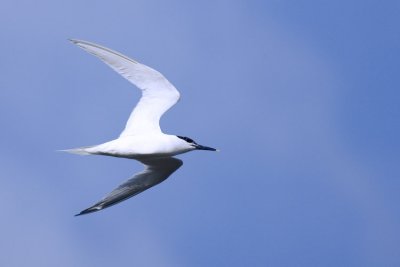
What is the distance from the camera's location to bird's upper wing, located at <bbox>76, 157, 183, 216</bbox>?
1546 cm

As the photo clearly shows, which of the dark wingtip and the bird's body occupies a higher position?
the bird's body

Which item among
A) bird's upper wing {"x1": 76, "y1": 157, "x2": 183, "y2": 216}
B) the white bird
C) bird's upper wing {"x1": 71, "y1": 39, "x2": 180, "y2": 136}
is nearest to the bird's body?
the white bird

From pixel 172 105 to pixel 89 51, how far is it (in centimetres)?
184

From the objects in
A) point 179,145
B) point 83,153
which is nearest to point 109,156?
point 83,153

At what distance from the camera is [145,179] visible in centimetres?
1583

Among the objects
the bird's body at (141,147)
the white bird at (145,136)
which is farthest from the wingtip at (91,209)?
the bird's body at (141,147)

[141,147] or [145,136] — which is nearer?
[141,147]

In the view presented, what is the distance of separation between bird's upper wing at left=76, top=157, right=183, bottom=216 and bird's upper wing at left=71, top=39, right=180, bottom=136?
80cm

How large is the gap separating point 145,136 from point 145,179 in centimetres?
140

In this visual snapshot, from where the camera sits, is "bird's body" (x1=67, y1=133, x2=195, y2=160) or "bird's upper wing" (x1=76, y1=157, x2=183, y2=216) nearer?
"bird's body" (x1=67, y1=133, x2=195, y2=160)

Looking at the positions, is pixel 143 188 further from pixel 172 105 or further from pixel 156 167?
pixel 172 105

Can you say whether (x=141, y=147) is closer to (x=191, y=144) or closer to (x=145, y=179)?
(x=191, y=144)

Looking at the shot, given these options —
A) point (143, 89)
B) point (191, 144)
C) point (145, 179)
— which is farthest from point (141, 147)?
point (145, 179)

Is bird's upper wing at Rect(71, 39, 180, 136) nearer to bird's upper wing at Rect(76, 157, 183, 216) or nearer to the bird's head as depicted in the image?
the bird's head
